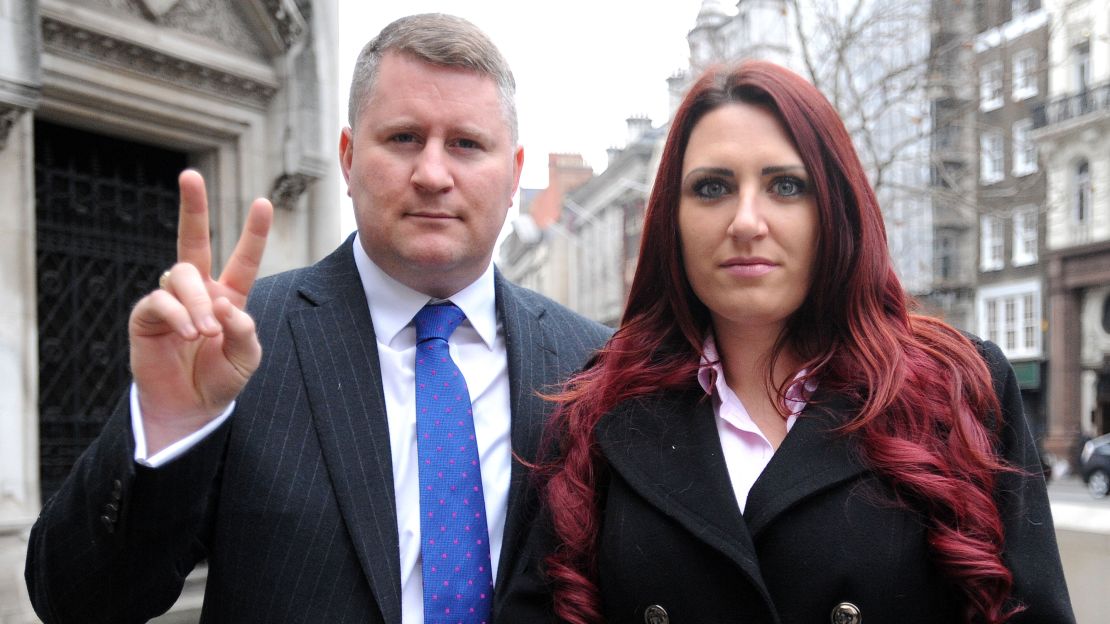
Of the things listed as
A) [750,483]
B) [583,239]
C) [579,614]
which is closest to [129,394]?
[579,614]

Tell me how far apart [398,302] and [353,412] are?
372 mm

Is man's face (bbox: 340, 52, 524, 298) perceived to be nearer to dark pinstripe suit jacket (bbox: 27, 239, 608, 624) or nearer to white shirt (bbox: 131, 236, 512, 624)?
white shirt (bbox: 131, 236, 512, 624)

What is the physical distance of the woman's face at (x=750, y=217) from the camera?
2.13m

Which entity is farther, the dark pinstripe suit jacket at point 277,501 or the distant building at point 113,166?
the distant building at point 113,166

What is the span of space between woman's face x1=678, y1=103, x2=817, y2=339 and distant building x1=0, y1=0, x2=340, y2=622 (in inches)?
154

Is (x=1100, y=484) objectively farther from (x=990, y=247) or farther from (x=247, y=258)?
(x=247, y=258)

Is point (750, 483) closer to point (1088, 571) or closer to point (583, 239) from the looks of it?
point (1088, 571)

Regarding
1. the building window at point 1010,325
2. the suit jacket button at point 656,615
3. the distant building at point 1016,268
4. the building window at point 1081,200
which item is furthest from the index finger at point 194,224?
the building window at point 1010,325

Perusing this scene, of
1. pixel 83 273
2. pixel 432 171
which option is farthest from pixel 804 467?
pixel 83 273

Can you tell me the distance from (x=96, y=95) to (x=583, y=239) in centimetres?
4129

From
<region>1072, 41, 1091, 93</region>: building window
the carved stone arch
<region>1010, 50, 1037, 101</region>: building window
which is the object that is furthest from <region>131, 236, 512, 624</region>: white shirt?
<region>1072, 41, 1091, 93</region>: building window

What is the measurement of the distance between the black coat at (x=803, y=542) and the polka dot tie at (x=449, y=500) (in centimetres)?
21

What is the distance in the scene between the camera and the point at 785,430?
2199 millimetres

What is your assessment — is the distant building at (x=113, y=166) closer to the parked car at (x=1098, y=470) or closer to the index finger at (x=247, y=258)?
the index finger at (x=247, y=258)
